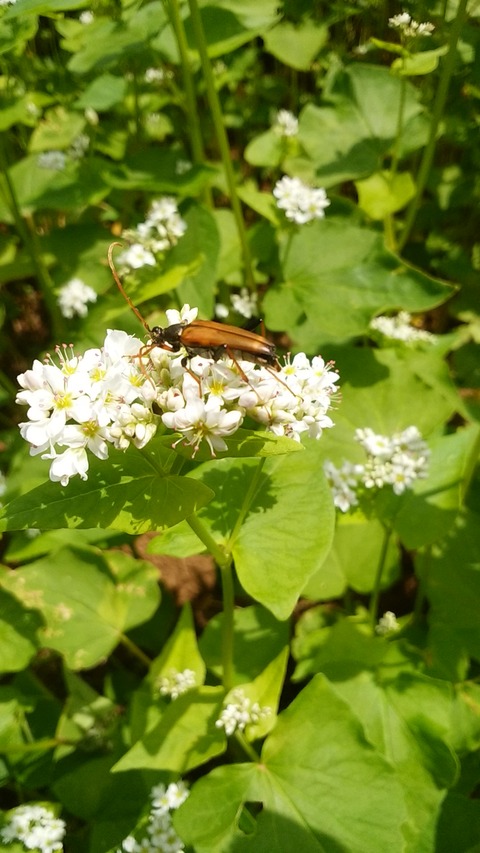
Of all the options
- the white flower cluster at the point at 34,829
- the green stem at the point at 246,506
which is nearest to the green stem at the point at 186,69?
the green stem at the point at 246,506

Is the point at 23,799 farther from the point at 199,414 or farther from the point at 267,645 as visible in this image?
the point at 199,414

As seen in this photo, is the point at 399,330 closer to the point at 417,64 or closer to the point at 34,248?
the point at 417,64

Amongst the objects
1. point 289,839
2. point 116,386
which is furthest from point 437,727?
point 116,386

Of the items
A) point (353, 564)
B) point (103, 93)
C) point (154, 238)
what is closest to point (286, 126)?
point (103, 93)

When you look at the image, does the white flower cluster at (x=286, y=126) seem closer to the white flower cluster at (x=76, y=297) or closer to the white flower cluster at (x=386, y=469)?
the white flower cluster at (x=76, y=297)

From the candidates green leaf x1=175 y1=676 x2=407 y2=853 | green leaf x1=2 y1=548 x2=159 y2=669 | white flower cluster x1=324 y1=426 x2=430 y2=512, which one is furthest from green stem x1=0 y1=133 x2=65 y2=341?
Answer: green leaf x1=175 y1=676 x2=407 y2=853

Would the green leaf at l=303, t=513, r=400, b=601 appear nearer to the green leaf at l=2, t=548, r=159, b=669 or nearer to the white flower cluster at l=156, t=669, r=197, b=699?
the white flower cluster at l=156, t=669, r=197, b=699
